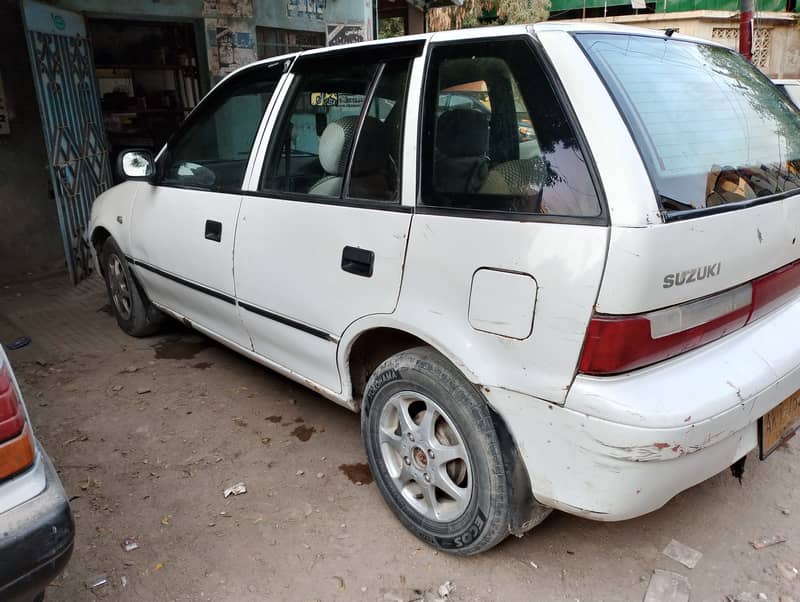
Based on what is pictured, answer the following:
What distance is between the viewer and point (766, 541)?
238 cm

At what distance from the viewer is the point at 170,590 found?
2219 millimetres

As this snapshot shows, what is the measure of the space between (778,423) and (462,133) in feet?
4.87

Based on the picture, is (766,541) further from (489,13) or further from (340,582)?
(489,13)

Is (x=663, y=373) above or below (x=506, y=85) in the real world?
below

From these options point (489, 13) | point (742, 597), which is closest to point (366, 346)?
point (742, 597)

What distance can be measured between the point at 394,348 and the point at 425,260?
1.97 ft

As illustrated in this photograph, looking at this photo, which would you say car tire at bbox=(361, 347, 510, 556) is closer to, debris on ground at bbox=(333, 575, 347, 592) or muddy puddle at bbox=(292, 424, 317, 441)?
debris on ground at bbox=(333, 575, 347, 592)

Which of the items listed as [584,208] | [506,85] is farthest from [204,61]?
[584,208]

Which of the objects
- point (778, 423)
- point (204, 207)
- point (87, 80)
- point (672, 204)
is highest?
point (87, 80)

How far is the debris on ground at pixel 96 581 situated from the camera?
2.24m

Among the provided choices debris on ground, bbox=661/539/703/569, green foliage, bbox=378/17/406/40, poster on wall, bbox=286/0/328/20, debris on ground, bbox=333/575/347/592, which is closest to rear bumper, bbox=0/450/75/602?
debris on ground, bbox=333/575/347/592

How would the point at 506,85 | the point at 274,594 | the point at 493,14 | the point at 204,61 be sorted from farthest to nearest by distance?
1. the point at 493,14
2. the point at 204,61
3. the point at 274,594
4. the point at 506,85

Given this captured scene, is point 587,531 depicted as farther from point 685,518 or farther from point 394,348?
point 394,348

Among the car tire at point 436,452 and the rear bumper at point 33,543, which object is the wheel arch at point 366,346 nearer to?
the car tire at point 436,452
